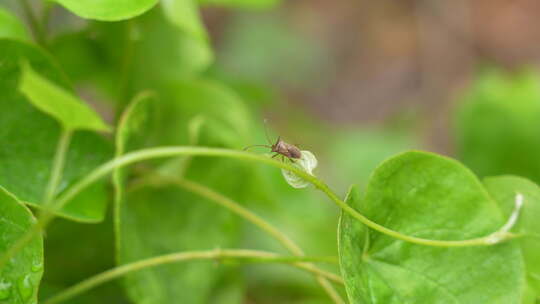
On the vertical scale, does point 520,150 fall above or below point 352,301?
above

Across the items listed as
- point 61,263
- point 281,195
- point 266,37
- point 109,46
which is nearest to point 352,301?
point 61,263

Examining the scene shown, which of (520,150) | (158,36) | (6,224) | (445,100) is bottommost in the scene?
(6,224)

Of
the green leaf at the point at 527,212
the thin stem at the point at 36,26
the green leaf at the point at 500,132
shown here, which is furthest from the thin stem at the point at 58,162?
the green leaf at the point at 500,132

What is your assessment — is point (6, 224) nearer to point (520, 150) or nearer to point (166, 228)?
point (166, 228)

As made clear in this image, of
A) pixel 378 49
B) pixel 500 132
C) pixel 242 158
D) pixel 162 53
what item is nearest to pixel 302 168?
pixel 242 158

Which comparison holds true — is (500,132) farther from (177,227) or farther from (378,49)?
(378,49)

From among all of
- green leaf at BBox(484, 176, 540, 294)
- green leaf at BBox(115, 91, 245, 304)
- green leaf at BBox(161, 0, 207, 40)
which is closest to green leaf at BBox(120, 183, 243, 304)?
green leaf at BBox(115, 91, 245, 304)

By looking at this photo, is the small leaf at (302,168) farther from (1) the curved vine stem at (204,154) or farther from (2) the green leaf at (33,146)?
(2) the green leaf at (33,146)
